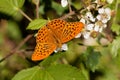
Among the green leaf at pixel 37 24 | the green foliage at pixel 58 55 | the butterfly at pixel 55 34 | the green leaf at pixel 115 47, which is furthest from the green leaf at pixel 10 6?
the green leaf at pixel 115 47

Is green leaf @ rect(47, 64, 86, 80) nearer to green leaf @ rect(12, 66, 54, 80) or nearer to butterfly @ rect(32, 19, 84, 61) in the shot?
green leaf @ rect(12, 66, 54, 80)

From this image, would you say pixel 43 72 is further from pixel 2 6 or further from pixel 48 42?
pixel 2 6

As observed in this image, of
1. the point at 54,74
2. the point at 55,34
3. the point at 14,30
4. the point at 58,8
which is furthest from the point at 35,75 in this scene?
the point at 14,30

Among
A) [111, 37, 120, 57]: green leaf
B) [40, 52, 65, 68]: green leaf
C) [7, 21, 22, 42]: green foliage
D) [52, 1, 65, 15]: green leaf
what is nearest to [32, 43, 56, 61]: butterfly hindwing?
[40, 52, 65, 68]: green leaf

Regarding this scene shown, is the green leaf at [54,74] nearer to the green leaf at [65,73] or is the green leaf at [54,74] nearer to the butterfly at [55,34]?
the green leaf at [65,73]

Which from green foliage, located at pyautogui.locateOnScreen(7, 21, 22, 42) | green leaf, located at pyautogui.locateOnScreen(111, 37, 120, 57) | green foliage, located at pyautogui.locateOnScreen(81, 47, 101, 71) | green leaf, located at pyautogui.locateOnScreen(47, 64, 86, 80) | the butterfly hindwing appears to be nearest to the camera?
the butterfly hindwing
